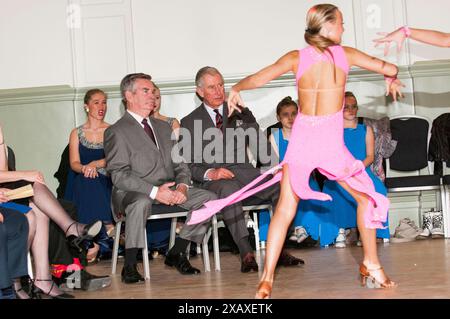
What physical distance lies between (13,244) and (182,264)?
58.2 inches

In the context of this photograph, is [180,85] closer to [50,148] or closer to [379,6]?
[50,148]

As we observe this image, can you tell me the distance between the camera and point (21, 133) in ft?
27.1

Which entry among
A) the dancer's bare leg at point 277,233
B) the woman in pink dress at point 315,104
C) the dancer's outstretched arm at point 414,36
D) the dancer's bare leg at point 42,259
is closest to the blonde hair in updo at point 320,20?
the woman in pink dress at point 315,104

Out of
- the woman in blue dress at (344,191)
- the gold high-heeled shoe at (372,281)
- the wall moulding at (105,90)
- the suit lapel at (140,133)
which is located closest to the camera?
the gold high-heeled shoe at (372,281)

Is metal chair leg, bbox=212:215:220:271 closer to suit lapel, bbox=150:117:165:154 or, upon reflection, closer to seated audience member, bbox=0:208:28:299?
suit lapel, bbox=150:117:165:154

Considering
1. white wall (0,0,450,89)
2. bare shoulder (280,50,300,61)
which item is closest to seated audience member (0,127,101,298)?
bare shoulder (280,50,300,61)

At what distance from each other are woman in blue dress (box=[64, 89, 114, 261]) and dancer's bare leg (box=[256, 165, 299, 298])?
9.72 ft

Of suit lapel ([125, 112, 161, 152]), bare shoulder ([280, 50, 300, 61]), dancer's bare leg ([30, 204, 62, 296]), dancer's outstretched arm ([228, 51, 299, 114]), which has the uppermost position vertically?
bare shoulder ([280, 50, 300, 61])

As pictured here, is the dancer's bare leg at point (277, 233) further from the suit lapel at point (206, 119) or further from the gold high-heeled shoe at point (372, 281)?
the suit lapel at point (206, 119)

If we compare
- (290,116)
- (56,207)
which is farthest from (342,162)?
(290,116)

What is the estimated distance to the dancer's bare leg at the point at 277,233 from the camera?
169 inches

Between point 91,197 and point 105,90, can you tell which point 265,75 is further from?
point 105,90

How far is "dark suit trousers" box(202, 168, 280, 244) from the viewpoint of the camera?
5.80m

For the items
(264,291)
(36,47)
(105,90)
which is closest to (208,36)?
(105,90)
